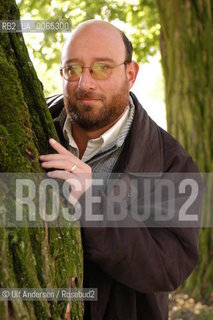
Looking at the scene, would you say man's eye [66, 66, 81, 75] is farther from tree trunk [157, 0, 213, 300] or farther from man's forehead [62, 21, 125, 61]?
tree trunk [157, 0, 213, 300]

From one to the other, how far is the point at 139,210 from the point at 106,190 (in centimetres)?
15

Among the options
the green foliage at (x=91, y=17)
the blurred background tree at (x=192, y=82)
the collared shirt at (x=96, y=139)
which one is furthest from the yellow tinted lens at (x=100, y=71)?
the blurred background tree at (x=192, y=82)

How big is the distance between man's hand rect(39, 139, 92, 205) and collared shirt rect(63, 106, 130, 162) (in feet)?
1.86

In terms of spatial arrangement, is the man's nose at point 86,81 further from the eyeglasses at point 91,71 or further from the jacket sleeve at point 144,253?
the jacket sleeve at point 144,253

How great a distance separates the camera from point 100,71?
2553 mm

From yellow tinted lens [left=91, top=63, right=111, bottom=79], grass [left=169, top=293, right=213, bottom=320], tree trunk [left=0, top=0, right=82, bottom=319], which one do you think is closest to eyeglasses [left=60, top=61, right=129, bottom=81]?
yellow tinted lens [left=91, top=63, right=111, bottom=79]

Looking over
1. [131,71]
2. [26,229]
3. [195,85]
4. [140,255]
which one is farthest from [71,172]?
[195,85]

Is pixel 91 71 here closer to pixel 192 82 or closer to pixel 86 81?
pixel 86 81

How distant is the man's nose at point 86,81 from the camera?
249 centimetres

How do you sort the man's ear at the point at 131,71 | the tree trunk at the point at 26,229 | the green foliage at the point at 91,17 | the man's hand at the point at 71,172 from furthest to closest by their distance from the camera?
the green foliage at the point at 91,17
the man's ear at the point at 131,71
the man's hand at the point at 71,172
the tree trunk at the point at 26,229

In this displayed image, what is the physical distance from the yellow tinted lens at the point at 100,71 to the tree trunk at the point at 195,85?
369cm

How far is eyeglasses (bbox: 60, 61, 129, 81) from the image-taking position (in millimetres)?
2527

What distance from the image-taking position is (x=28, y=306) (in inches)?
70.8

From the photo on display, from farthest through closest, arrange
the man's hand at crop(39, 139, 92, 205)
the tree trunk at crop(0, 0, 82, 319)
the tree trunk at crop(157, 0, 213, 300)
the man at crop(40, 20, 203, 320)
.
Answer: the tree trunk at crop(157, 0, 213, 300)
the man at crop(40, 20, 203, 320)
the man's hand at crop(39, 139, 92, 205)
the tree trunk at crop(0, 0, 82, 319)
